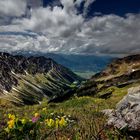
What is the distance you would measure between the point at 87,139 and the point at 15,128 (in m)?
2.71

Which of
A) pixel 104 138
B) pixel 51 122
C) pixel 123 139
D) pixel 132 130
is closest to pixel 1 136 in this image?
pixel 51 122

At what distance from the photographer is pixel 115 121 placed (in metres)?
19.4

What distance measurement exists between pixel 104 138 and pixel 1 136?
6323 millimetres

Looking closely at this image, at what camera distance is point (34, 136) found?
9719 millimetres

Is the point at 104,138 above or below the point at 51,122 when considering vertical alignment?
below

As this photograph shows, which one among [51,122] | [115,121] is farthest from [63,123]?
[115,121]

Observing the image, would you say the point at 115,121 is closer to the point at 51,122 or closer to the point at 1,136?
the point at 51,122

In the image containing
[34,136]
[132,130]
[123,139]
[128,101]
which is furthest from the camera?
[128,101]

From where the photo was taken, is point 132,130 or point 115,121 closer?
point 132,130

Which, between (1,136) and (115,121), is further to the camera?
(115,121)

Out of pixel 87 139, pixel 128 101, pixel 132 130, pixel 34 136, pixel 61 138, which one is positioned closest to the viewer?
pixel 34 136

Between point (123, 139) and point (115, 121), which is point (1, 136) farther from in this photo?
point (115, 121)

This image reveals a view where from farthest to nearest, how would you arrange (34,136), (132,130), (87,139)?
1. (132,130)
2. (87,139)
3. (34,136)

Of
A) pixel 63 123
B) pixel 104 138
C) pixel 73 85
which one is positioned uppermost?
pixel 73 85
